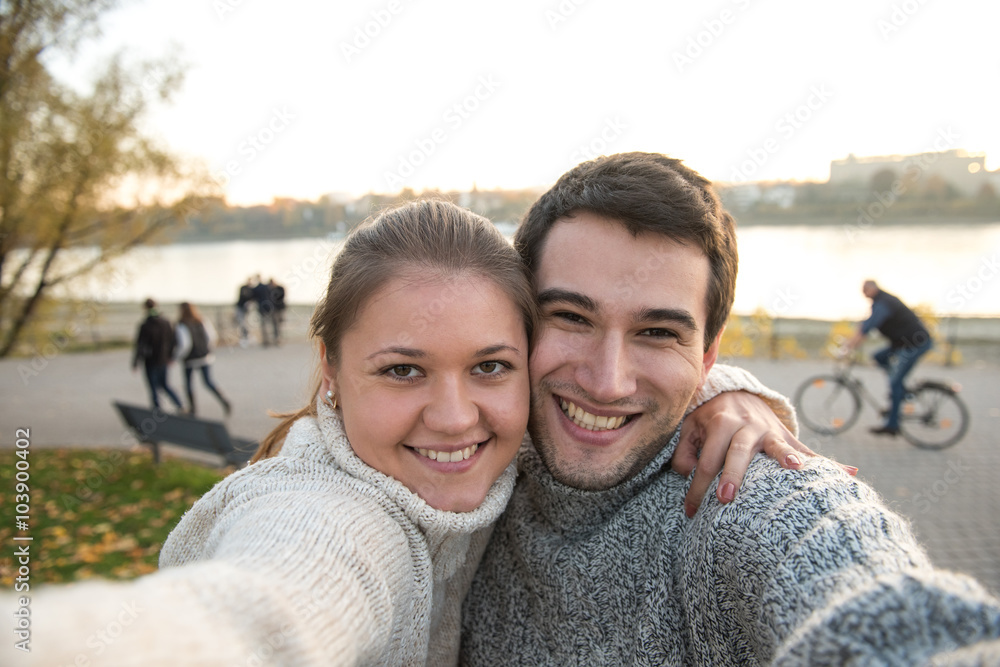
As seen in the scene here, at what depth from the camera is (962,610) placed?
2.51ft

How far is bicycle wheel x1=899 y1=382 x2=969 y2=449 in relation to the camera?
807 cm

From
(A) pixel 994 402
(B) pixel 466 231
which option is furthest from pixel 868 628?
(A) pixel 994 402

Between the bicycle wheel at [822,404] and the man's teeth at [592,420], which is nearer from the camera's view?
the man's teeth at [592,420]

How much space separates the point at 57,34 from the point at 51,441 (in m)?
6.09

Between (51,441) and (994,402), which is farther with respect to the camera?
(994,402)

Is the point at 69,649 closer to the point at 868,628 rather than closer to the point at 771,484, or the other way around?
the point at 868,628

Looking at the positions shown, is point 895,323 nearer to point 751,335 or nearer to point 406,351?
point 751,335

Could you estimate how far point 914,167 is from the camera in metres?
7.76

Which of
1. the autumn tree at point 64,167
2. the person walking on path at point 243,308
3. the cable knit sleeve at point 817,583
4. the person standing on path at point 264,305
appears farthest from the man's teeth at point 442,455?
the person walking on path at point 243,308

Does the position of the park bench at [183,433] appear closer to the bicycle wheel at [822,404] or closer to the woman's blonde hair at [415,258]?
the woman's blonde hair at [415,258]

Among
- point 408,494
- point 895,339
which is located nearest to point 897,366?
point 895,339

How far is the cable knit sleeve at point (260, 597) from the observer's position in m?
0.72

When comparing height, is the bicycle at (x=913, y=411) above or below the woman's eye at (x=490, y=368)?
below

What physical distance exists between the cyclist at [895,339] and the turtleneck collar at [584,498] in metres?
8.02
